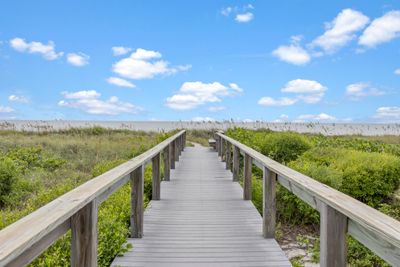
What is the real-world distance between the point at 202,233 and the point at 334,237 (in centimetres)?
251

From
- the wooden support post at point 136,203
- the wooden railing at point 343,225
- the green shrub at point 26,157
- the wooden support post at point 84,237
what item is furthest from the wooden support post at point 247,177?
the green shrub at point 26,157

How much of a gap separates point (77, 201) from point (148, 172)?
19.3 feet

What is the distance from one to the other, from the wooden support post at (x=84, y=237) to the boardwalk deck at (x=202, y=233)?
1071mm

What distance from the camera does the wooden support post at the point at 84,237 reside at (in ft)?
8.27

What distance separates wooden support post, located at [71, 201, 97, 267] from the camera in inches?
99.3

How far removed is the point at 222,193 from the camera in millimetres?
7277

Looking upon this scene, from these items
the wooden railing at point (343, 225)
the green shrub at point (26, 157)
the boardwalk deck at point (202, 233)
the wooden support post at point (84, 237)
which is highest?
the wooden railing at point (343, 225)

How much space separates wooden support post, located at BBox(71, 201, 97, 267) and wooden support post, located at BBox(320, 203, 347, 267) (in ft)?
5.45

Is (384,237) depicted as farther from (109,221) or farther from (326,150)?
(326,150)

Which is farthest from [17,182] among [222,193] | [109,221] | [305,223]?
[305,223]

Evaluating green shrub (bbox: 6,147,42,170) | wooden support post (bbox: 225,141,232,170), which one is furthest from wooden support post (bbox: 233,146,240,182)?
green shrub (bbox: 6,147,42,170)

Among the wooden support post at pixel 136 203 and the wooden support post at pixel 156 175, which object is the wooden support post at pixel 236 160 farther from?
the wooden support post at pixel 136 203

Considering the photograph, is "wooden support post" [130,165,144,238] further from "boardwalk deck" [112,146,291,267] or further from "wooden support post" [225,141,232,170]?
"wooden support post" [225,141,232,170]

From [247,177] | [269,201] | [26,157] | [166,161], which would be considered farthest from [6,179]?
[269,201]
